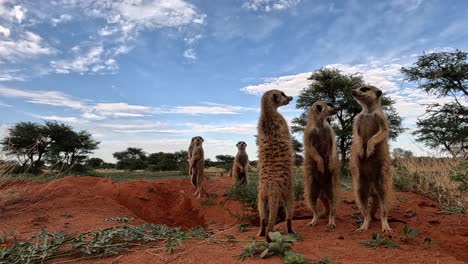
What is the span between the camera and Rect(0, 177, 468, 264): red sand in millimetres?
3127

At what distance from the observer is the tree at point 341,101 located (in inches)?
803

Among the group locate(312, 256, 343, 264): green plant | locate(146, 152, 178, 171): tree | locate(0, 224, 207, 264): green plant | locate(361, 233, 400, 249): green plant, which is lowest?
locate(0, 224, 207, 264): green plant

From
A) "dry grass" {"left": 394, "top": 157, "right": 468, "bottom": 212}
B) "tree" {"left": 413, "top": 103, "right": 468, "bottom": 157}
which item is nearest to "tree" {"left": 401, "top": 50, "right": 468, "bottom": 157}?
"tree" {"left": 413, "top": 103, "right": 468, "bottom": 157}

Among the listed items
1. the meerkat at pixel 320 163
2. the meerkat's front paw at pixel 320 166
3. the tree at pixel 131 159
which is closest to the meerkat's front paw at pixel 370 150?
the meerkat at pixel 320 163

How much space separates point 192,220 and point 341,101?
15736 millimetres

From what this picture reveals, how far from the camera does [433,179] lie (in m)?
6.77

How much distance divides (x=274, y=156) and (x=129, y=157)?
27950 millimetres

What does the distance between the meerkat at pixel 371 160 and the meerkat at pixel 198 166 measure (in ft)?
14.6

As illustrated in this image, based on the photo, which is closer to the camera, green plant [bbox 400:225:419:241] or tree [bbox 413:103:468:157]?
green plant [bbox 400:225:419:241]

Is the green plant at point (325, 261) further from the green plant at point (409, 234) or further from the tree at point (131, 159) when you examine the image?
the tree at point (131, 159)

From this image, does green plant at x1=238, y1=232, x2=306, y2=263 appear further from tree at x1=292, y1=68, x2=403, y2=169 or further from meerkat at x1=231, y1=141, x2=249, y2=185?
tree at x1=292, y1=68, x2=403, y2=169

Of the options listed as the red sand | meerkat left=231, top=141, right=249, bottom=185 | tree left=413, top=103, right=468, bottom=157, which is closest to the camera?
A: the red sand

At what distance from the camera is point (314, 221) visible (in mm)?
4500

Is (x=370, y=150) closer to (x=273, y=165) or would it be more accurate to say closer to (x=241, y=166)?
(x=273, y=165)
